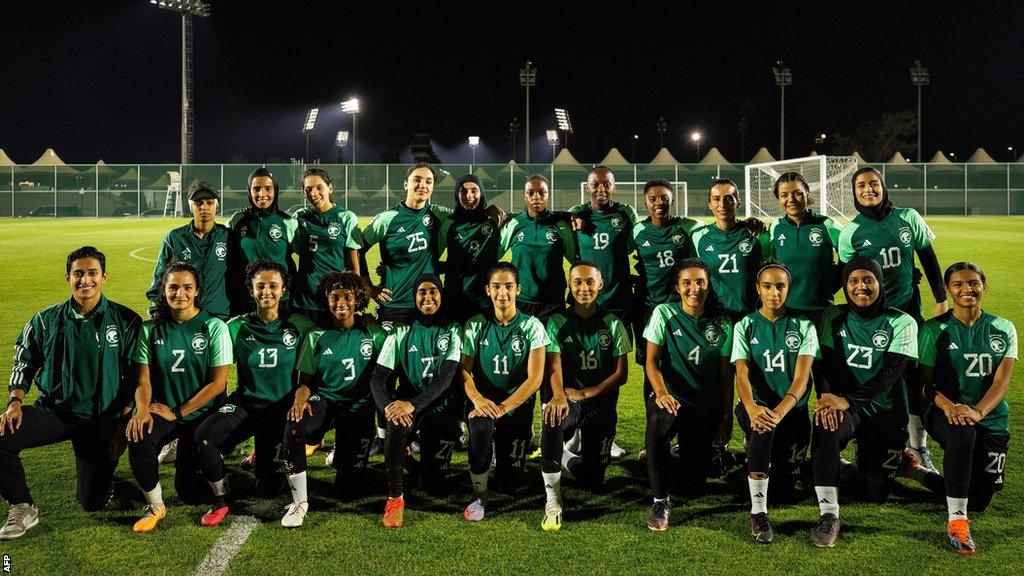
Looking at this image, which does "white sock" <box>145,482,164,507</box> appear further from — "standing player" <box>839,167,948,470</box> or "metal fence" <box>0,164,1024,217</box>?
"metal fence" <box>0,164,1024,217</box>

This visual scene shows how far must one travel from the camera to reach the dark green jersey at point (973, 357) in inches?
159

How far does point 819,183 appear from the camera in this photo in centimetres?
2109

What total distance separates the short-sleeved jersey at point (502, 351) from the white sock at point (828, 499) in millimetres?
1552

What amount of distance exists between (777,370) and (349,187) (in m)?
30.3

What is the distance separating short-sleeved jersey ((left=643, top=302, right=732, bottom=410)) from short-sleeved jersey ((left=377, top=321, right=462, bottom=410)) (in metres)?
1.09

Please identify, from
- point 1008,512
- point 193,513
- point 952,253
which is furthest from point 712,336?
point 952,253

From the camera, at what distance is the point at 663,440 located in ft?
13.4

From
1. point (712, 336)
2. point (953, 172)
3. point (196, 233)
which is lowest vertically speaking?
point (712, 336)

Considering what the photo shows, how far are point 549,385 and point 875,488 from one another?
176cm

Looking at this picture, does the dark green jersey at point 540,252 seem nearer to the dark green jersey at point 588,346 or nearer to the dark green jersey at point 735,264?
the dark green jersey at point 588,346

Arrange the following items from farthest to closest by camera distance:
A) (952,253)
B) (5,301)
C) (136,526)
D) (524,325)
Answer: (952,253)
(5,301)
(524,325)
(136,526)

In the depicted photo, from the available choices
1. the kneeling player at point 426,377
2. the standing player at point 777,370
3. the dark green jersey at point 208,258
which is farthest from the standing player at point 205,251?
the standing player at point 777,370

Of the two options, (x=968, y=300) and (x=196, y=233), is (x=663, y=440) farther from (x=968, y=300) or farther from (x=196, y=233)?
(x=196, y=233)

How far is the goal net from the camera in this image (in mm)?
19562
